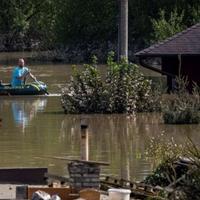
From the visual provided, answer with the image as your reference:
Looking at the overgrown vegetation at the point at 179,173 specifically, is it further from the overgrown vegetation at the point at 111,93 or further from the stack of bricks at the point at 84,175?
the overgrown vegetation at the point at 111,93

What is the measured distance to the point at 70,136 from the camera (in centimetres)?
2408

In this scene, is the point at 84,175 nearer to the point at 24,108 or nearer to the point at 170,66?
the point at 24,108

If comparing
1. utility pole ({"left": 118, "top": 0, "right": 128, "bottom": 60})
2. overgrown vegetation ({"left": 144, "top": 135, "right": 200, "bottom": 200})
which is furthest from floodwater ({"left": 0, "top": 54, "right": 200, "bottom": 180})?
utility pole ({"left": 118, "top": 0, "right": 128, "bottom": 60})

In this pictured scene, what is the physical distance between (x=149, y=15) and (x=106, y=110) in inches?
1760

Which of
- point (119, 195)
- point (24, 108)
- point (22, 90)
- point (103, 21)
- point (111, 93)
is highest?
point (103, 21)

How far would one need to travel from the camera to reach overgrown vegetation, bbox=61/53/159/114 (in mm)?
29703

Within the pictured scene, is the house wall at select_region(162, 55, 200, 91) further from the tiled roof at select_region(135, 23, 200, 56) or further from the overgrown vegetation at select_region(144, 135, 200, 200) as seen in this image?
A: the overgrown vegetation at select_region(144, 135, 200, 200)

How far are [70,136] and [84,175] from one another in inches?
375

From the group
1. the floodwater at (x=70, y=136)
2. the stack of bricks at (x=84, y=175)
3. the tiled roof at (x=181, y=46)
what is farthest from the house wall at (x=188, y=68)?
the stack of bricks at (x=84, y=175)

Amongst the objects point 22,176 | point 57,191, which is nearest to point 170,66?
point 22,176

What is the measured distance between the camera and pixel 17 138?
23.4 metres

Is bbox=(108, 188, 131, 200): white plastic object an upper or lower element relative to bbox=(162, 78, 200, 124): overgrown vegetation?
lower

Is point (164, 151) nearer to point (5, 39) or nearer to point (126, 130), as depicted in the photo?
point (126, 130)

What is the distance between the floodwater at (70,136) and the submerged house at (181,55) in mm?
3584
